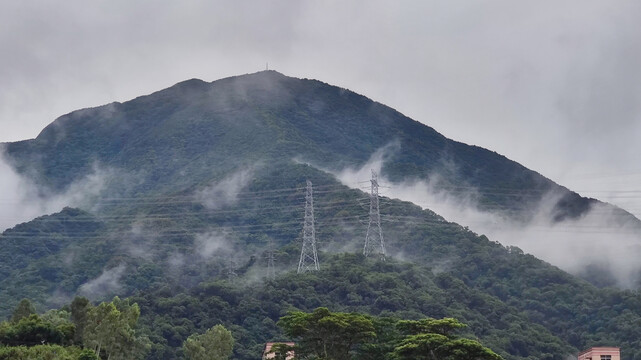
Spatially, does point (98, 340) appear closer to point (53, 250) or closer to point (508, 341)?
point (508, 341)

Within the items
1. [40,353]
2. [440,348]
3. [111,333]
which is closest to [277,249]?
[111,333]

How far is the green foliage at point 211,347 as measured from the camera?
71.6 metres

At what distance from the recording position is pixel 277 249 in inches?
5630

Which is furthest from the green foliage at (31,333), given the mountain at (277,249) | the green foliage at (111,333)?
the mountain at (277,249)

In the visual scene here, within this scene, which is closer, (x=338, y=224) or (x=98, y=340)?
(x=98, y=340)

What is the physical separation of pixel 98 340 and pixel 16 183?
412 ft

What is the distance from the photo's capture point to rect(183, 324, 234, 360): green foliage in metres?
71.6

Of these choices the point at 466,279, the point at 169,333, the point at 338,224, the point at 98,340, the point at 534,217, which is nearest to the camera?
the point at 98,340

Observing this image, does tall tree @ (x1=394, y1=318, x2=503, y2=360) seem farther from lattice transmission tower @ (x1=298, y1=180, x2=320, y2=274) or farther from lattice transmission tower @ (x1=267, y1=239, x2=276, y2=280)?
lattice transmission tower @ (x1=267, y1=239, x2=276, y2=280)

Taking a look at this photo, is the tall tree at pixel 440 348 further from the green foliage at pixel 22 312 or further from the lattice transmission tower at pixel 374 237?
the lattice transmission tower at pixel 374 237

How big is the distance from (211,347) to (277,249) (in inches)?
2780

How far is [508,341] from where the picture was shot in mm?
107688

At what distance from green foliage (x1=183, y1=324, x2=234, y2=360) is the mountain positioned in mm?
16127

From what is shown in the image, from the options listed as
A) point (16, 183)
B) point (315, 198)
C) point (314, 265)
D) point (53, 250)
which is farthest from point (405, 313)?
point (16, 183)
